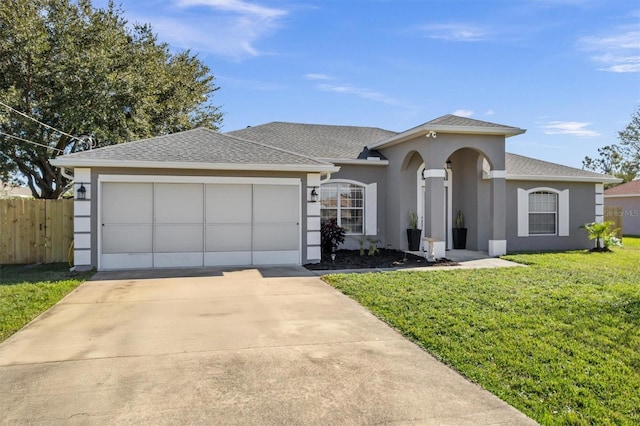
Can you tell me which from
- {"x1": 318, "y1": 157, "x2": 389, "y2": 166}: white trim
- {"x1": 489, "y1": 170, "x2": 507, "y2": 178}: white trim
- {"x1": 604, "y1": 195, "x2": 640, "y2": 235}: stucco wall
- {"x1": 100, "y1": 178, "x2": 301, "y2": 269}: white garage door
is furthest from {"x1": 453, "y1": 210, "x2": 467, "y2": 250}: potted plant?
{"x1": 604, "y1": 195, "x2": 640, "y2": 235}: stucco wall

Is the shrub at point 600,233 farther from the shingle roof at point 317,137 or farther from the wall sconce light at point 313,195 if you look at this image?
the wall sconce light at point 313,195

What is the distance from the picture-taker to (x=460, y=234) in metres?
14.6

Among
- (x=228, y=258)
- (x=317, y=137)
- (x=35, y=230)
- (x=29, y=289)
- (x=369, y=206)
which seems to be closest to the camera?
(x=29, y=289)

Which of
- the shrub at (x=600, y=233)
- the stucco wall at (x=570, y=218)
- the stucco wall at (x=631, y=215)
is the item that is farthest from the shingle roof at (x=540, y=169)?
the stucco wall at (x=631, y=215)

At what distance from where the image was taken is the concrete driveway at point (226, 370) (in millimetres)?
3430

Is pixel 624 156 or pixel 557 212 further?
pixel 624 156

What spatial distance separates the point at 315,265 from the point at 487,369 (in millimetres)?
6989

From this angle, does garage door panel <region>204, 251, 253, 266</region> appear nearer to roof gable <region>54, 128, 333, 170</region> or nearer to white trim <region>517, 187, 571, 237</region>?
roof gable <region>54, 128, 333, 170</region>

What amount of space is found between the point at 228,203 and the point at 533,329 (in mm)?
7836

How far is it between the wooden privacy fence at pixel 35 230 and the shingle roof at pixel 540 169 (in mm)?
13577

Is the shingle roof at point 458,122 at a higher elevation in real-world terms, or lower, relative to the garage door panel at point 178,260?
higher

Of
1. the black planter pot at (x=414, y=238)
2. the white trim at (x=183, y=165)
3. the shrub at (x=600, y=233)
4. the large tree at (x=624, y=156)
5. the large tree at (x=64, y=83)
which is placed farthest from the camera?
the large tree at (x=624, y=156)

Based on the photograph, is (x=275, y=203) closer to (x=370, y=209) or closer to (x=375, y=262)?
(x=375, y=262)


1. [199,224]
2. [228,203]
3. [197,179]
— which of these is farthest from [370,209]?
[197,179]
